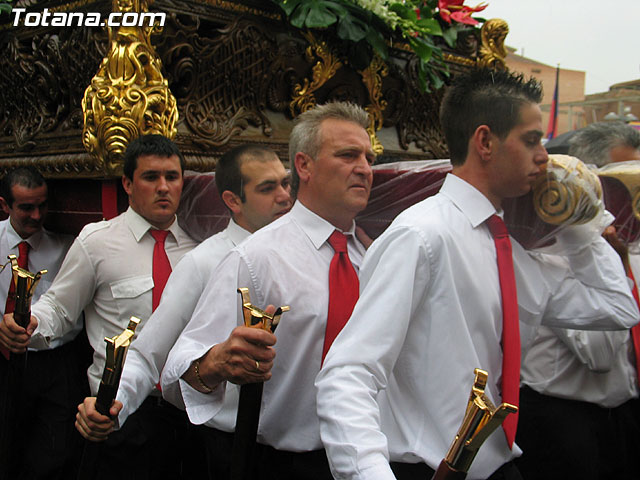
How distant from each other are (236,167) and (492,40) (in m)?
2.57

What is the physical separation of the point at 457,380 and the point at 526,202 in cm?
58

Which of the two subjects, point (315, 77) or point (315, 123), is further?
point (315, 77)

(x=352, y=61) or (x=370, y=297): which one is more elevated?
(x=352, y=61)

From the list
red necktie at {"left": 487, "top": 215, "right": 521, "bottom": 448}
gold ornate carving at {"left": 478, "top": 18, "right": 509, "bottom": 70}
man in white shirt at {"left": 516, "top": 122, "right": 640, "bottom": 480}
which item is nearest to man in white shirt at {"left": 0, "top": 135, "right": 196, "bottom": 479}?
man in white shirt at {"left": 516, "top": 122, "right": 640, "bottom": 480}

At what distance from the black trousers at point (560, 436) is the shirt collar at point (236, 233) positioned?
1.25 meters

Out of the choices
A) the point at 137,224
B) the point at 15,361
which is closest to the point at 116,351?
the point at 15,361

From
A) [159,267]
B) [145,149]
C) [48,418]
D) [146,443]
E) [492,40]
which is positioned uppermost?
[492,40]

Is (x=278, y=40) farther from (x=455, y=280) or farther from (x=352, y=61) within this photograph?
(x=455, y=280)

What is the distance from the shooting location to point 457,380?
146 centimetres

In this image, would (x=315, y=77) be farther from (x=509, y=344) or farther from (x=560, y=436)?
(x=509, y=344)

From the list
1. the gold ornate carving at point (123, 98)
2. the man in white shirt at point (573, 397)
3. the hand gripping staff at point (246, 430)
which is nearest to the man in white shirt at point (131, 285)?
the gold ornate carving at point (123, 98)

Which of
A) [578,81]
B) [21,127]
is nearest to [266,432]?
[21,127]

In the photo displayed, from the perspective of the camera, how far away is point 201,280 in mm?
2318

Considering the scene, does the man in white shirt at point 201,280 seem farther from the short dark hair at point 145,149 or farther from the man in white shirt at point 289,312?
the short dark hair at point 145,149
